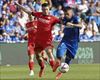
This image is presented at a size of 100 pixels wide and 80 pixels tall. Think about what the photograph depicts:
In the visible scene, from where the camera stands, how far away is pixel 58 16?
94.3 ft

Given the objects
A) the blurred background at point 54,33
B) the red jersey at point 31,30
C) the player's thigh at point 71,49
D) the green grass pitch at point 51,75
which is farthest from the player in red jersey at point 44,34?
the blurred background at point 54,33

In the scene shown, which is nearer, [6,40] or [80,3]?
[6,40]

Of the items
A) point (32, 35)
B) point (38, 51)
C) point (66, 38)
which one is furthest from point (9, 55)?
point (66, 38)

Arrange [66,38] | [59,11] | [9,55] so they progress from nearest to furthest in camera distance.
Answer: [66,38], [9,55], [59,11]

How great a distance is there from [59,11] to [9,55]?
4.18 m

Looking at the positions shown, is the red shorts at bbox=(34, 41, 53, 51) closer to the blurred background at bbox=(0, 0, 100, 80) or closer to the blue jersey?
the blue jersey

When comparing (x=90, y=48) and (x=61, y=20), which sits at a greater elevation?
(x=61, y=20)

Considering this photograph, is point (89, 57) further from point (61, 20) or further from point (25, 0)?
point (61, 20)

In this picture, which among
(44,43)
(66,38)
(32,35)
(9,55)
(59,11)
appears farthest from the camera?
(59,11)

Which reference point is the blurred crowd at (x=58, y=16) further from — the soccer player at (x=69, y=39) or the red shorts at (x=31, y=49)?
the soccer player at (x=69, y=39)

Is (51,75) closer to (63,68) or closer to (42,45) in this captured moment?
(42,45)

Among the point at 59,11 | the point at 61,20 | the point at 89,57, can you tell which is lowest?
the point at 89,57

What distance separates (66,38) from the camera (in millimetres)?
16234

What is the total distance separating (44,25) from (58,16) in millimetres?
11223
